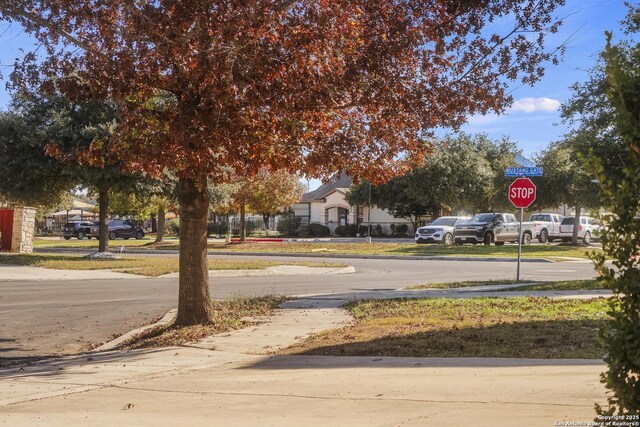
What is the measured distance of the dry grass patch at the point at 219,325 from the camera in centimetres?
1085

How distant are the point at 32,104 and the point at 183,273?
20.1m

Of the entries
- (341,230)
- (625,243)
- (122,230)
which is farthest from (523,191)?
(341,230)

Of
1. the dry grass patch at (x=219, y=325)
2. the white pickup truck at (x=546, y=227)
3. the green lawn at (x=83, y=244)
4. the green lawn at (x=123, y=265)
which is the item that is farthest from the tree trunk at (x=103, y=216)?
the white pickup truck at (x=546, y=227)

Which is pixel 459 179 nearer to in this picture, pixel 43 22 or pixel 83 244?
pixel 83 244

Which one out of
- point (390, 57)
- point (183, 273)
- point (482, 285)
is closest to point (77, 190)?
point (482, 285)

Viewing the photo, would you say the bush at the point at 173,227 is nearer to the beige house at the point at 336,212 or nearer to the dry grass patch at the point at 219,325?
the beige house at the point at 336,212

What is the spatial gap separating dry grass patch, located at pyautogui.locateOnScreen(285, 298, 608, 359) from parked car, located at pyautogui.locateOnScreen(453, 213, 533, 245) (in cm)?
2928

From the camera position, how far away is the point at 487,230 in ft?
144

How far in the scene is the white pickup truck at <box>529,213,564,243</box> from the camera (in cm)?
4881

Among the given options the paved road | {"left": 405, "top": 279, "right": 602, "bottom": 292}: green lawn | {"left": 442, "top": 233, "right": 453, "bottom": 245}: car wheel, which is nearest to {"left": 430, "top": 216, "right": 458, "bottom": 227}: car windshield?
{"left": 442, "top": 233, "right": 453, "bottom": 245}: car wheel

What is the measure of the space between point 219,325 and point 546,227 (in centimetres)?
4132

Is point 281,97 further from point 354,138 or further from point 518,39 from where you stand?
point 518,39

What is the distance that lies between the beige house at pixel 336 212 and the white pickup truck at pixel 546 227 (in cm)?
1830

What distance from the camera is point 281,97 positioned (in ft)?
34.0
